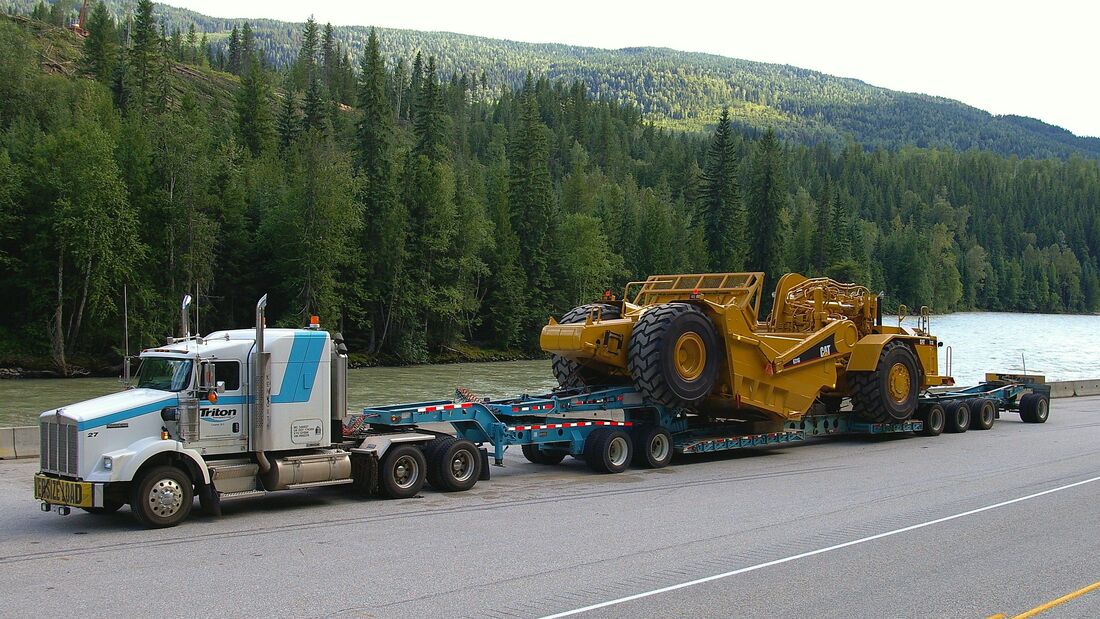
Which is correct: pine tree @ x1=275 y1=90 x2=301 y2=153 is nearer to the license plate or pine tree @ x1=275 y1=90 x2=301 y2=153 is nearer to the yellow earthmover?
the yellow earthmover

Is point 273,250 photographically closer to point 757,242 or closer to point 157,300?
point 157,300

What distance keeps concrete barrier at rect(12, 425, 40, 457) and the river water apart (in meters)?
13.5

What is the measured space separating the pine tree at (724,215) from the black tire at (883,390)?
70.9 metres

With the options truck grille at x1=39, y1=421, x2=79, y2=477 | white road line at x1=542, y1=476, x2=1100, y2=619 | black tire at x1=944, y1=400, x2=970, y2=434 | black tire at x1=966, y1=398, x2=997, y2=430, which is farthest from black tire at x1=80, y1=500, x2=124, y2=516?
black tire at x1=966, y1=398, x2=997, y2=430

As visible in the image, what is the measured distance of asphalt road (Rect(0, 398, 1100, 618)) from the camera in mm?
8898

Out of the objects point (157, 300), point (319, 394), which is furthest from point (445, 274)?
point (319, 394)

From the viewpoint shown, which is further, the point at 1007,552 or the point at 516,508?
the point at 516,508

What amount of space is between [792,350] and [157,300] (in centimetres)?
4461

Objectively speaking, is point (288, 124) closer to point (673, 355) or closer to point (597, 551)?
point (673, 355)

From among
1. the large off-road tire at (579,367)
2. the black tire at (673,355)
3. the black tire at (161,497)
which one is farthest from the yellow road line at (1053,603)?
the large off-road tire at (579,367)

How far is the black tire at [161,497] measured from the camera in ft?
39.0

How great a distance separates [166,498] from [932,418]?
18033 mm

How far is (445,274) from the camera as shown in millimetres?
68938

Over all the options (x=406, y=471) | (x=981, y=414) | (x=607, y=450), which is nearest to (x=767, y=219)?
(x=981, y=414)
